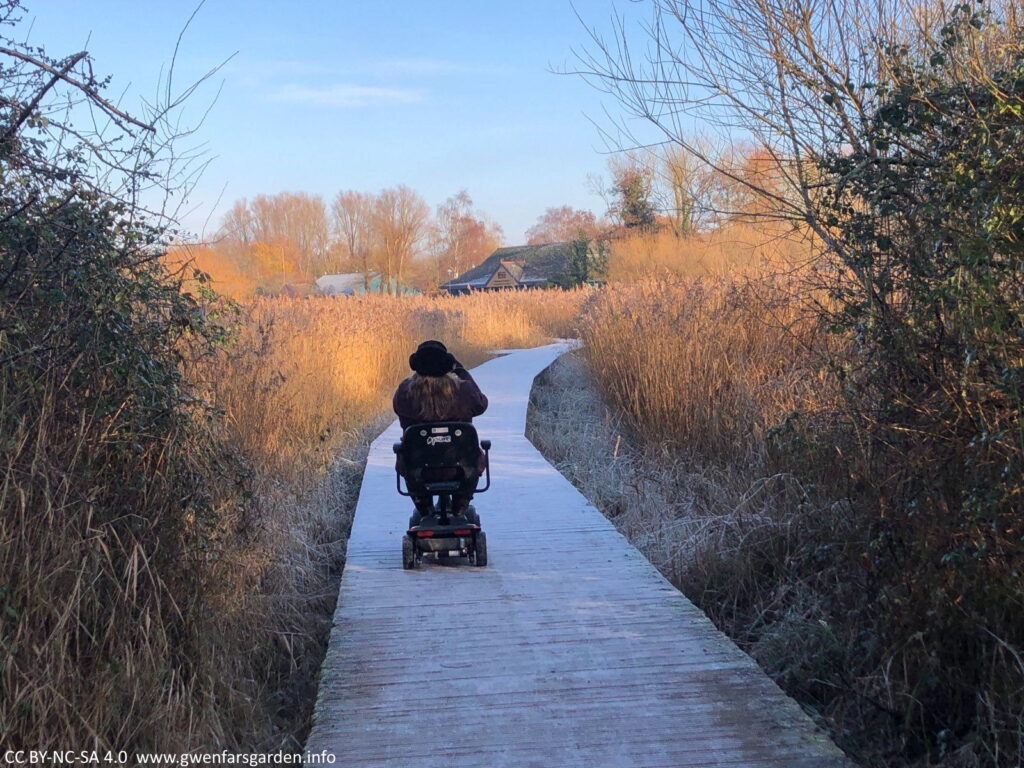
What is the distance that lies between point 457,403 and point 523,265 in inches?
2593

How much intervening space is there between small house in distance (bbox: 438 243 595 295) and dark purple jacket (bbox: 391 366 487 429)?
5722cm

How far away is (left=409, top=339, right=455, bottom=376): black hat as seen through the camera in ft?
17.1

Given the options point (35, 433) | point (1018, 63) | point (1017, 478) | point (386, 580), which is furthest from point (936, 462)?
point (35, 433)

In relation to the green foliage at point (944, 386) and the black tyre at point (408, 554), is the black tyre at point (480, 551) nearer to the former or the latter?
the black tyre at point (408, 554)

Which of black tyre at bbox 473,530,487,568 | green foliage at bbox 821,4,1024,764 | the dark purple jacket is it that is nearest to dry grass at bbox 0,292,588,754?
black tyre at bbox 473,530,487,568

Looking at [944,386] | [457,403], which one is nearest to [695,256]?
[457,403]

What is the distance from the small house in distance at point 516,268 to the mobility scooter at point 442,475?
57336 millimetres

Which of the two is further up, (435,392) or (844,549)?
(435,392)

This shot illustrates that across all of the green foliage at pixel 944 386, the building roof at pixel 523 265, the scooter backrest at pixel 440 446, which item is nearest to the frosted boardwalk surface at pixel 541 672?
the green foliage at pixel 944 386

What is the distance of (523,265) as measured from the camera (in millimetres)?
70375

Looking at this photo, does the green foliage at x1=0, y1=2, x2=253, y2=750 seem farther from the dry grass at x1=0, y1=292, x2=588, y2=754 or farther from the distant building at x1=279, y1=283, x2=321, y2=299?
the distant building at x1=279, y1=283, x2=321, y2=299

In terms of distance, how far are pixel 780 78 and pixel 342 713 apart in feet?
13.0

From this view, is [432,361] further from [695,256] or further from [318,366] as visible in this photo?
[695,256]

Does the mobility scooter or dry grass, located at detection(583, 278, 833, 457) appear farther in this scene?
dry grass, located at detection(583, 278, 833, 457)
